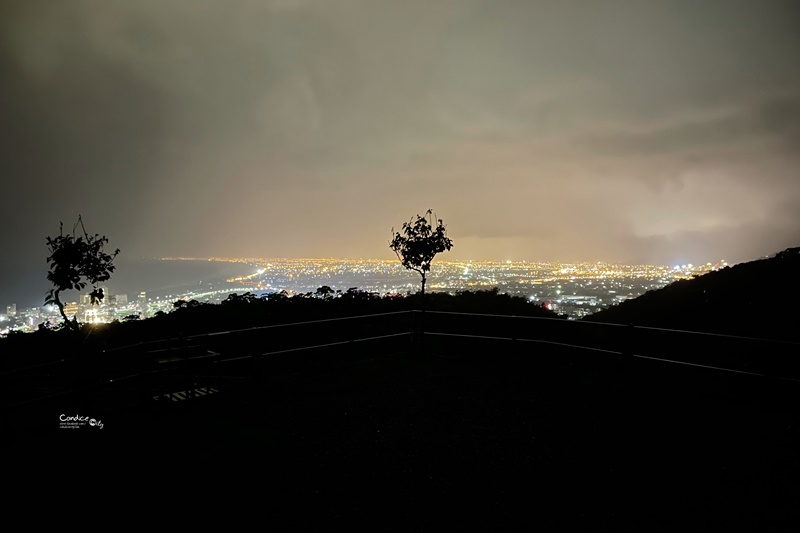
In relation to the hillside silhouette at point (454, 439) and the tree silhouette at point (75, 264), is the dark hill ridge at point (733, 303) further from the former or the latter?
the tree silhouette at point (75, 264)

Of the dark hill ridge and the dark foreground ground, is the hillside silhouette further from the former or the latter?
the dark hill ridge

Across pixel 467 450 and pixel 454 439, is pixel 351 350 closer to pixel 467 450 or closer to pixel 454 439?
pixel 454 439

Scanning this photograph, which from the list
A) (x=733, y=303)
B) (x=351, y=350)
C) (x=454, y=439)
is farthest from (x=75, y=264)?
(x=733, y=303)

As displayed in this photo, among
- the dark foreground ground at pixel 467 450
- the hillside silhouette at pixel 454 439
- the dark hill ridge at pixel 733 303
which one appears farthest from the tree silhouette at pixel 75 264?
the dark hill ridge at pixel 733 303

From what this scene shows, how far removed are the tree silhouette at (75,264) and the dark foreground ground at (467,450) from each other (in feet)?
10.1

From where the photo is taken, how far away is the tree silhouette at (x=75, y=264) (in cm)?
971

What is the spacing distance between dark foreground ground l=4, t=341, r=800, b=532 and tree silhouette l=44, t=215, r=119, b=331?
3065 mm

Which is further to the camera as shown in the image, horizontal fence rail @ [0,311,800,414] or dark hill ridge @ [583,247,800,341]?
dark hill ridge @ [583,247,800,341]

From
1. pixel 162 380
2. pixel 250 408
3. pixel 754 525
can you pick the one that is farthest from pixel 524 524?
pixel 162 380

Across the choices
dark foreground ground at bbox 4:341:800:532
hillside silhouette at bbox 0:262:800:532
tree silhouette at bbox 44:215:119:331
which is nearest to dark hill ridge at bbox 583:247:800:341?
hillside silhouette at bbox 0:262:800:532

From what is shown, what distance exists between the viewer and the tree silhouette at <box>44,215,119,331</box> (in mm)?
9711

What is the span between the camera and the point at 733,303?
13109 millimetres

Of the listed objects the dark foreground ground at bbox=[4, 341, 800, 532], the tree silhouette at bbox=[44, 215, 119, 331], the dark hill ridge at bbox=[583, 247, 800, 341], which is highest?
the tree silhouette at bbox=[44, 215, 119, 331]

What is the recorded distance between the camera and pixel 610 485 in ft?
13.8
